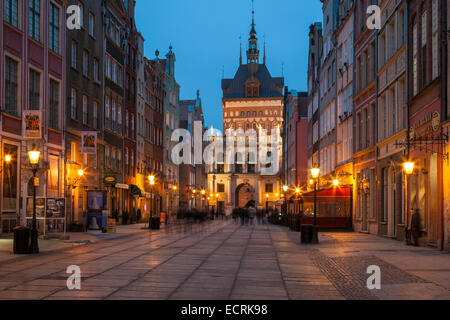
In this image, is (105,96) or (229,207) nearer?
(105,96)

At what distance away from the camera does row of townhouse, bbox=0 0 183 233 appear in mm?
29094

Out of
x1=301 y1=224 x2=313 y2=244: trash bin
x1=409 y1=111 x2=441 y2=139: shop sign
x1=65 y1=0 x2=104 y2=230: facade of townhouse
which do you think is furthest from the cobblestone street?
x1=65 y1=0 x2=104 y2=230: facade of townhouse

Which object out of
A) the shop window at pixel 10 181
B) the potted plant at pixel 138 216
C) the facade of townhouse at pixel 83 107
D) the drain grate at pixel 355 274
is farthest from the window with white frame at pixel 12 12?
the potted plant at pixel 138 216

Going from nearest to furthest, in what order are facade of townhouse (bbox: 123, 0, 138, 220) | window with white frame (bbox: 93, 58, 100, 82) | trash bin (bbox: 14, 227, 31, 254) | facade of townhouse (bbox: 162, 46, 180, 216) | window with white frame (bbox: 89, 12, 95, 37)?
trash bin (bbox: 14, 227, 31, 254) < window with white frame (bbox: 89, 12, 95, 37) < window with white frame (bbox: 93, 58, 100, 82) < facade of townhouse (bbox: 123, 0, 138, 220) < facade of townhouse (bbox: 162, 46, 180, 216)

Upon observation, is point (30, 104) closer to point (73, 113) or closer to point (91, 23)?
point (73, 113)

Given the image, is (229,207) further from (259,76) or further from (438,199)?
(438,199)

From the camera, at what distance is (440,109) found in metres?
22.3

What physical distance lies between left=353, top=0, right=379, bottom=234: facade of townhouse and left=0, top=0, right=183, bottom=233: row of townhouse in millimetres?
13966

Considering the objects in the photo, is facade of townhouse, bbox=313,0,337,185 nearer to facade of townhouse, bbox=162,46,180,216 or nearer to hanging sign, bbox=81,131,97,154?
hanging sign, bbox=81,131,97,154

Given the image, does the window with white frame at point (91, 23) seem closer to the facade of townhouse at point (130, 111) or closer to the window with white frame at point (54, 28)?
the window with white frame at point (54, 28)

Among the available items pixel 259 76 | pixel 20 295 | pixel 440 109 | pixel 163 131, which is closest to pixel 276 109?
pixel 259 76

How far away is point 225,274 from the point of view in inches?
568

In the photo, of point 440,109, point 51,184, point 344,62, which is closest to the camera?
point 440,109

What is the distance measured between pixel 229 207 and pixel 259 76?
33.9 metres
